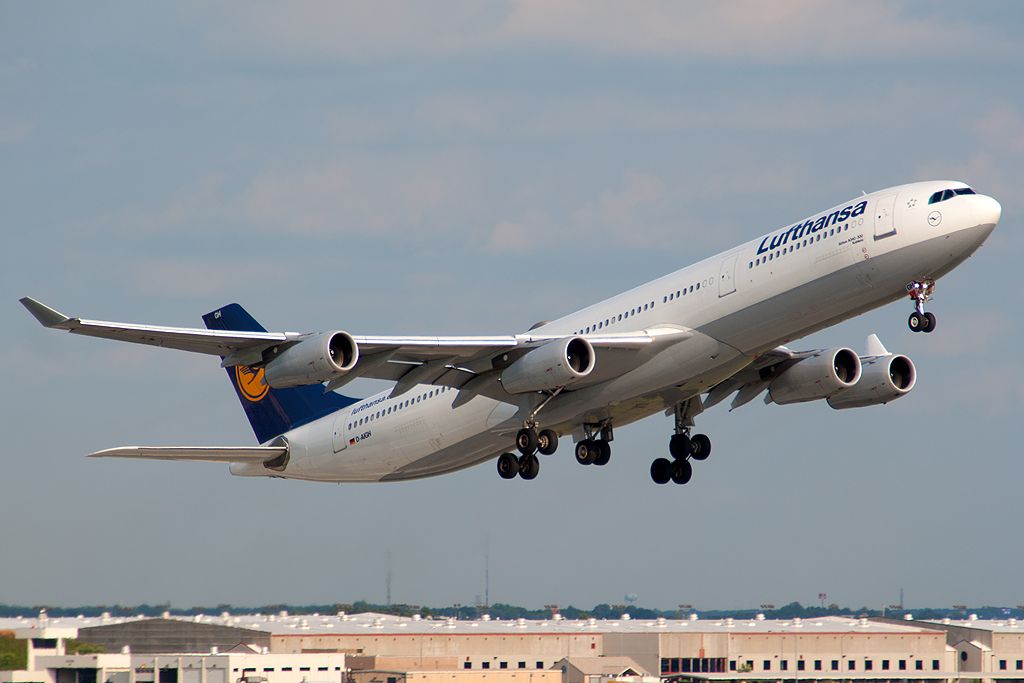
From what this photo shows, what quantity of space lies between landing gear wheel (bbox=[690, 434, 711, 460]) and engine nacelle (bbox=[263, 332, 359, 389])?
1476 cm

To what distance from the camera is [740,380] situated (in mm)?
47094

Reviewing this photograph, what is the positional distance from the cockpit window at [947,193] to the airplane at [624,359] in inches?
1.5

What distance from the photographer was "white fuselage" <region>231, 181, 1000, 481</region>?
124 ft

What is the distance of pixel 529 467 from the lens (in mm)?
45625

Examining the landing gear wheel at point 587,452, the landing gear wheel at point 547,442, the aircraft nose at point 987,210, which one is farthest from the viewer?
the landing gear wheel at point 587,452

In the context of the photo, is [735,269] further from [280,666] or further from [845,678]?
[845,678]

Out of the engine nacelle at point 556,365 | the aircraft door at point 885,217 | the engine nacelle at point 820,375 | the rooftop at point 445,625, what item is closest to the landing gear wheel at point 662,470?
the engine nacelle at point 820,375

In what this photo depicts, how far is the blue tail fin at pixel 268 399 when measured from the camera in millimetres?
53406

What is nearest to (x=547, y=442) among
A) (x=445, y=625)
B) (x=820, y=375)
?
(x=820, y=375)

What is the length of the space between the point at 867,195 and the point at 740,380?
9666mm

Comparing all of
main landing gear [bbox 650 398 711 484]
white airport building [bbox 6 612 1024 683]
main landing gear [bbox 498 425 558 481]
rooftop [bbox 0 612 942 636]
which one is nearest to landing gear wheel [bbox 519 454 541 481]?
main landing gear [bbox 498 425 558 481]

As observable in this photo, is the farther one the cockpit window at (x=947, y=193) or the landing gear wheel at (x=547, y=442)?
the landing gear wheel at (x=547, y=442)

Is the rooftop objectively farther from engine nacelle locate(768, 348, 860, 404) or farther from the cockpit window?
the cockpit window

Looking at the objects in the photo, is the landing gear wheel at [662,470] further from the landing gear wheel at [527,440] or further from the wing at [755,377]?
the landing gear wheel at [527,440]
